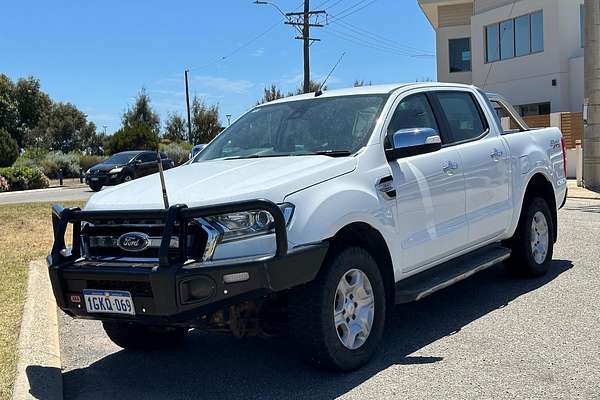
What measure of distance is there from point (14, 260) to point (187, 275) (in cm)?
574

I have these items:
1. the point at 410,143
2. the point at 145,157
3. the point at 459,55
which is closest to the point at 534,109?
the point at 459,55

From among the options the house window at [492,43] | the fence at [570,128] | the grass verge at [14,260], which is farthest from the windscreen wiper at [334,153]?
the house window at [492,43]

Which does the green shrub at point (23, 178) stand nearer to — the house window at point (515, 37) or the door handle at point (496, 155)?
the house window at point (515, 37)

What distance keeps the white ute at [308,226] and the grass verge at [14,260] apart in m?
0.73

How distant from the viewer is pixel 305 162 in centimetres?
466

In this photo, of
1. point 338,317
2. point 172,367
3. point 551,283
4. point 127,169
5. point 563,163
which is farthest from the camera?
point 127,169

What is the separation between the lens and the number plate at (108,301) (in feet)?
13.2

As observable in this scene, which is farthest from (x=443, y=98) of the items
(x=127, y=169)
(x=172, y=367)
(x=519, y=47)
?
(x=519, y=47)

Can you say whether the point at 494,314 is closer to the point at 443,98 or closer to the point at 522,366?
the point at 522,366

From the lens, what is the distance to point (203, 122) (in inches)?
2254

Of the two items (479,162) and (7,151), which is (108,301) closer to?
(479,162)

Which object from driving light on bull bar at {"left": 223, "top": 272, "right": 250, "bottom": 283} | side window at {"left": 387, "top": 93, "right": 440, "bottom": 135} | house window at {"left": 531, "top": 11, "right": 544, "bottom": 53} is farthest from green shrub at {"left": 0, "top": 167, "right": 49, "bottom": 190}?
driving light on bull bar at {"left": 223, "top": 272, "right": 250, "bottom": 283}

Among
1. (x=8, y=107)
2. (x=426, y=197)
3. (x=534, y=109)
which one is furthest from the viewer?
(x=8, y=107)

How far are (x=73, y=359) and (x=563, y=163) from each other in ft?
17.6
